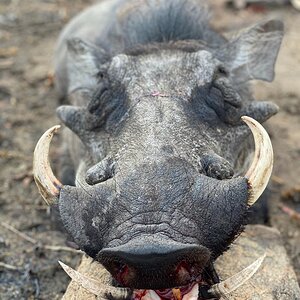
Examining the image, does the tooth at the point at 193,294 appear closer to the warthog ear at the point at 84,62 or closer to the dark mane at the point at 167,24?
the dark mane at the point at 167,24

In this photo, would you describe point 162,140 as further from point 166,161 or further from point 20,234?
point 20,234

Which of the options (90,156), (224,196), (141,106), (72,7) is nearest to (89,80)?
(90,156)

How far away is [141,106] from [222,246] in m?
0.76

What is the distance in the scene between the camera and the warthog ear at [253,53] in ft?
11.9

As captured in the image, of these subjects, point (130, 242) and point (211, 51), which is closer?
point (130, 242)

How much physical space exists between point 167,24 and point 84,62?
49cm

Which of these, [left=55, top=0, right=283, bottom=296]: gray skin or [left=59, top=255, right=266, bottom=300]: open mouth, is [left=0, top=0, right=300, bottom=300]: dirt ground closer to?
[left=55, top=0, right=283, bottom=296]: gray skin

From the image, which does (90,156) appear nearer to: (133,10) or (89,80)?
(89,80)

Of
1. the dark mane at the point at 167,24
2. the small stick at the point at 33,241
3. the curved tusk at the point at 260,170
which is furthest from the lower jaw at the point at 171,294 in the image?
the dark mane at the point at 167,24

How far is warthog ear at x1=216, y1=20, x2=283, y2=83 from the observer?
3629 mm

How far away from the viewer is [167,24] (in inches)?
150

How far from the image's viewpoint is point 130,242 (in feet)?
7.17

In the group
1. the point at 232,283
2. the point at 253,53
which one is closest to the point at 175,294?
the point at 232,283

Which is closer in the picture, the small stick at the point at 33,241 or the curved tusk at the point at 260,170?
the curved tusk at the point at 260,170
